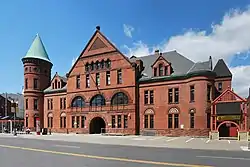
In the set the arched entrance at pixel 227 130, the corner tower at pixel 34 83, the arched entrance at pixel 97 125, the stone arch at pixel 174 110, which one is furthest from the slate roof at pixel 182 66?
Result: the corner tower at pixel 34 83

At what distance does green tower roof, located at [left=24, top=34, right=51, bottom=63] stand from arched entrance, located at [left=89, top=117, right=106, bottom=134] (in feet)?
65.7

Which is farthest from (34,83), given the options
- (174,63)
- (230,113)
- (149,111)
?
(230,113)

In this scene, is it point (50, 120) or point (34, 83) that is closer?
point (50, 120)

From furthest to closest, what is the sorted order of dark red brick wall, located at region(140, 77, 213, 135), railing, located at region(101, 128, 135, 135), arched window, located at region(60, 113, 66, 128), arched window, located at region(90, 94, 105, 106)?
arched window, located at region(60, 113, 66, 128) → arched window, located at region(90, 94, 105, 106) → railing, located at region(101, 128, 135, 135) → dark red brick wall, located at region(140, 77, 213, 135)

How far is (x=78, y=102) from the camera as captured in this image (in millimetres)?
53188

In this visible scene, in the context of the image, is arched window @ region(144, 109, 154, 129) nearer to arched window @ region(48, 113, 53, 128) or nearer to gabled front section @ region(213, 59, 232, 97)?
gabled front section @ region(213, 59, 232, 97)

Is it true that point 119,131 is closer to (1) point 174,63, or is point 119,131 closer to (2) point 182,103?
(2) point 182,103

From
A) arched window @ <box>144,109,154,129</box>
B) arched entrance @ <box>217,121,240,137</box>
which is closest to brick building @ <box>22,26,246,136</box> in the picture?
arched window @ <box>144,109,154,129</box>

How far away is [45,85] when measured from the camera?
62781mm

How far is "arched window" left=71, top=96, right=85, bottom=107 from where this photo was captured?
52500 mm

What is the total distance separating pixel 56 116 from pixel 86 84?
36.7 feet

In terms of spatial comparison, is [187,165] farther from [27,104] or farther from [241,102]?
[27,104]

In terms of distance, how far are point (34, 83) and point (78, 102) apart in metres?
13.4

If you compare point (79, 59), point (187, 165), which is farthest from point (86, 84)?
point (187, 165)
